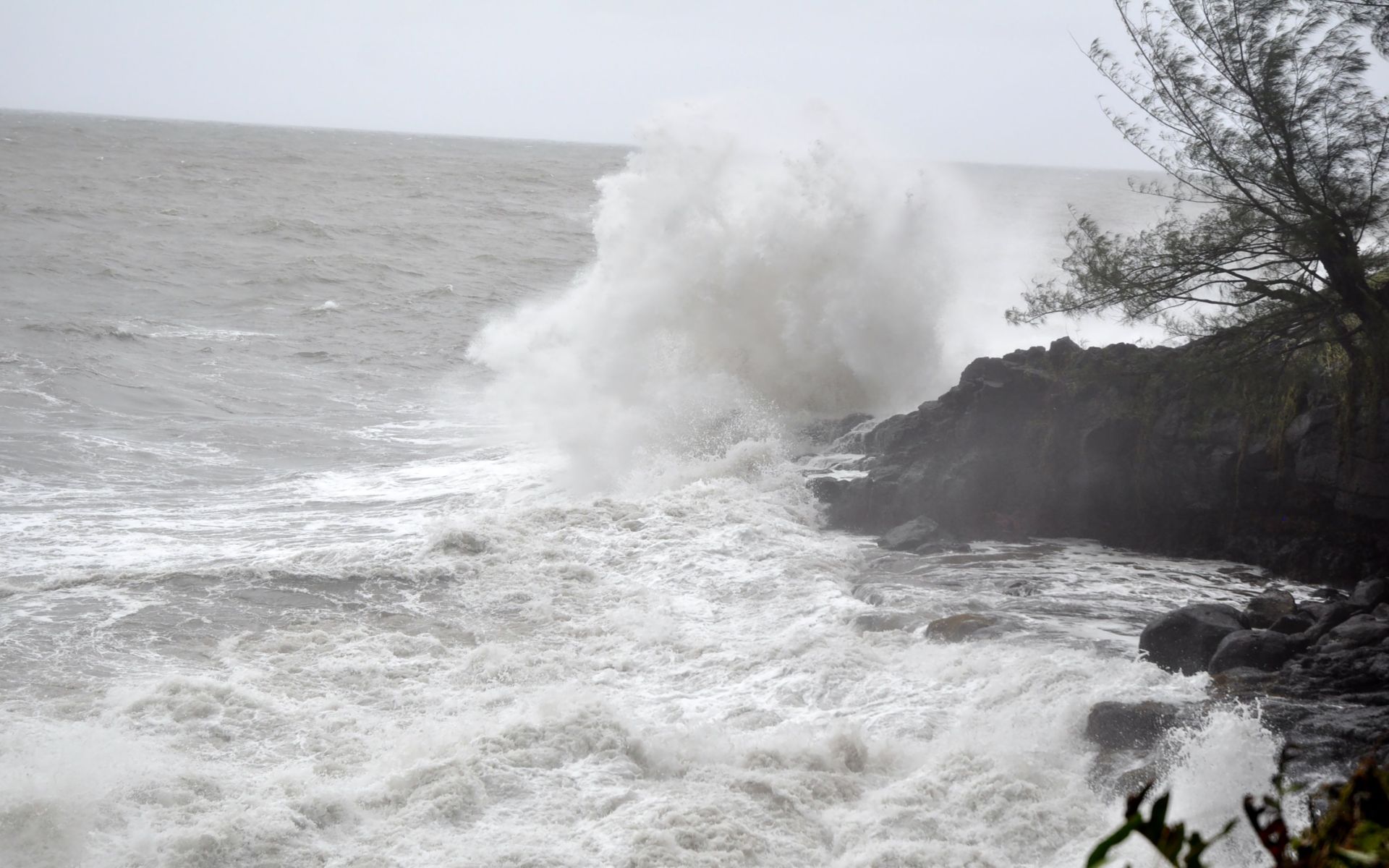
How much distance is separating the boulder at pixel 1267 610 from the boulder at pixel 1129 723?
1.82 m

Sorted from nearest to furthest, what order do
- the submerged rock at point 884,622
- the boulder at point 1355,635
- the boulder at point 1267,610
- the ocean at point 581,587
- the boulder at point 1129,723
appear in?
1. the ocean at point 581,587
2. the boulder at point 1129,723
3. the boulder at point 1355,635
4. the boulder at point 1267,610
5. the submerged rock at point 884,622

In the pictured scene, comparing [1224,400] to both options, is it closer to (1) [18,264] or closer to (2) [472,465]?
(2) [472,465]

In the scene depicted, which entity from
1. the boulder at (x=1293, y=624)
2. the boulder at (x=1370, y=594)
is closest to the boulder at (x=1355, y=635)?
the boulder at (x=1293, y=624)

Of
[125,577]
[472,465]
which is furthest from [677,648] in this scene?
[472,465]

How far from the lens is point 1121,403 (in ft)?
34.5

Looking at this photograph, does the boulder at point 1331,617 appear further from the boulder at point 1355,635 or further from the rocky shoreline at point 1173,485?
the boulder at point 1355,635

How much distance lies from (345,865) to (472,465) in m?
9.52

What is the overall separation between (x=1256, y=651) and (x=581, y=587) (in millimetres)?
4978

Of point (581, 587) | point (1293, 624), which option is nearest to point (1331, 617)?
point (1293, 624)

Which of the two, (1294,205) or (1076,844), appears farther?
(1294,205)

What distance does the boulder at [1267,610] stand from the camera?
7629mm

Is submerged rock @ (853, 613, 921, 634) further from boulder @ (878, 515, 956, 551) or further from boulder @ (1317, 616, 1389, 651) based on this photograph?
boulder @ (1317, 616, 1389, 651)

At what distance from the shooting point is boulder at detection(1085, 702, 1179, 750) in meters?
6.04

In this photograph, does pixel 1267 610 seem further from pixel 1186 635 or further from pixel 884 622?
pixel 884 622
